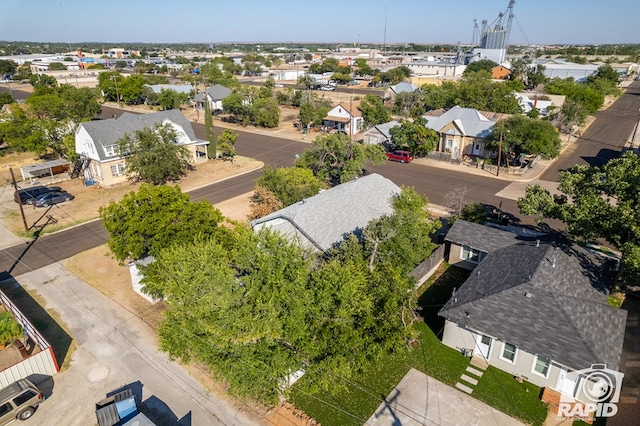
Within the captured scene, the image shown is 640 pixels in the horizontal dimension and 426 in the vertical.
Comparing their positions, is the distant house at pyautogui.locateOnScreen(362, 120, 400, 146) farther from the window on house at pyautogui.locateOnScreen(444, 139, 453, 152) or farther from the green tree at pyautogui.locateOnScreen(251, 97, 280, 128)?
the green tree at pyautogui.locateOnScreen(251, 97, 280, 128)

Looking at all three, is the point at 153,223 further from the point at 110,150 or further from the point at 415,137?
the point at 415,137

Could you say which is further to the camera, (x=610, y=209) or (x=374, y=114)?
(x=374, y=114)

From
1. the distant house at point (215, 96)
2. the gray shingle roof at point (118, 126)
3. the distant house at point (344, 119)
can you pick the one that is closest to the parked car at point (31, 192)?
the gray shingle roof at point (118, 126)

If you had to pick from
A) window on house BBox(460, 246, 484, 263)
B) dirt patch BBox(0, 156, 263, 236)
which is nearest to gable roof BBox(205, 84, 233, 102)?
dirt patch BBox(0, 156, 263, 236)

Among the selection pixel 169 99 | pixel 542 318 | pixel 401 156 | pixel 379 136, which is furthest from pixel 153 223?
pixel 169 99

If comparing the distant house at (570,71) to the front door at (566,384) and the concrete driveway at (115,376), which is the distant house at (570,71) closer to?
the front door at (566,384)
